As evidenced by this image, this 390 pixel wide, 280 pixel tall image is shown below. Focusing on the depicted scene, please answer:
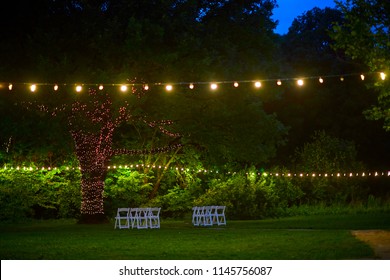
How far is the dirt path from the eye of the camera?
1195 centimetres

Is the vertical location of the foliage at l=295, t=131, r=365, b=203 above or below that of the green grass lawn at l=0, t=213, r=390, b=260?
above

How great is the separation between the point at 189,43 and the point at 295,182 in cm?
1177

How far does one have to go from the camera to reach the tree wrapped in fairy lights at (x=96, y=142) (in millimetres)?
23078

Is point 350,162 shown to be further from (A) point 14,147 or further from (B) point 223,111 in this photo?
(A) point 14,147

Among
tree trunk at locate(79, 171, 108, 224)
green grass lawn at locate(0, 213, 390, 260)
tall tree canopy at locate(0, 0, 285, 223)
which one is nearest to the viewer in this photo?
green grass lawn at locate(0, 213, 390, 260)

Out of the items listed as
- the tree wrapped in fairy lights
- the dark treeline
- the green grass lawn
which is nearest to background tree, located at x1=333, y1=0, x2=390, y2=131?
the dark treeline

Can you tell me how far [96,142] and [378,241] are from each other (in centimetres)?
1217

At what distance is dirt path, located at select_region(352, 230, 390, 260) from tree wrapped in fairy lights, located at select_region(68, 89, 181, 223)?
31.6 ft

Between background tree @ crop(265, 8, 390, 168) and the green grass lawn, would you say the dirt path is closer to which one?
the green grass lawn

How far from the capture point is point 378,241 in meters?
14.3

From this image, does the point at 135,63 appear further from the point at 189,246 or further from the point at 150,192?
the point at 189,246

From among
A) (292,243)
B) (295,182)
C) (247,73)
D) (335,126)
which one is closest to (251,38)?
(247,73)

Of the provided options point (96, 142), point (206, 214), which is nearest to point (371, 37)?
point (206, 214)

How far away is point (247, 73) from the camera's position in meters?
24.8
